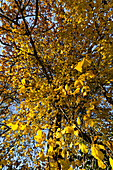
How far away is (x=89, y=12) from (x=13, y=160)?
290 inches

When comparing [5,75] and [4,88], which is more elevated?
[5,75]

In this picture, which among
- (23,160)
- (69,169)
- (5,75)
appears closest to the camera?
(69,169)

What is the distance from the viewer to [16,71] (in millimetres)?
5379

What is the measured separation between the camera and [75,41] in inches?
201

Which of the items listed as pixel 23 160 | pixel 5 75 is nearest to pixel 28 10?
pixel 5 75

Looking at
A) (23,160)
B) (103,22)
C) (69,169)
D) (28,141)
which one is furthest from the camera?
(103,22)

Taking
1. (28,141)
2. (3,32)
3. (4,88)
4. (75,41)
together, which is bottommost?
(28,141)

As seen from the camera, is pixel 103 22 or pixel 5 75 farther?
pixel 5 75

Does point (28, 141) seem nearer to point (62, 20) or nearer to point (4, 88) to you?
point (4, 88)

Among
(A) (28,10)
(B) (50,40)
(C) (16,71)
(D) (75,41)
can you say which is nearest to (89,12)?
(D) (75,41)

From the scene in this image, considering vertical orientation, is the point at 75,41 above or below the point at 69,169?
above

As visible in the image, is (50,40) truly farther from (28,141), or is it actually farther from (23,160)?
(23,160)

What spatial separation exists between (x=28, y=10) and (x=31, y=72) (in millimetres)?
3436

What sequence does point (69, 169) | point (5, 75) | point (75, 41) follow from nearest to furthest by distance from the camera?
1. point (69, 169)
2. point (75, 41)
3. point (5, 75)
